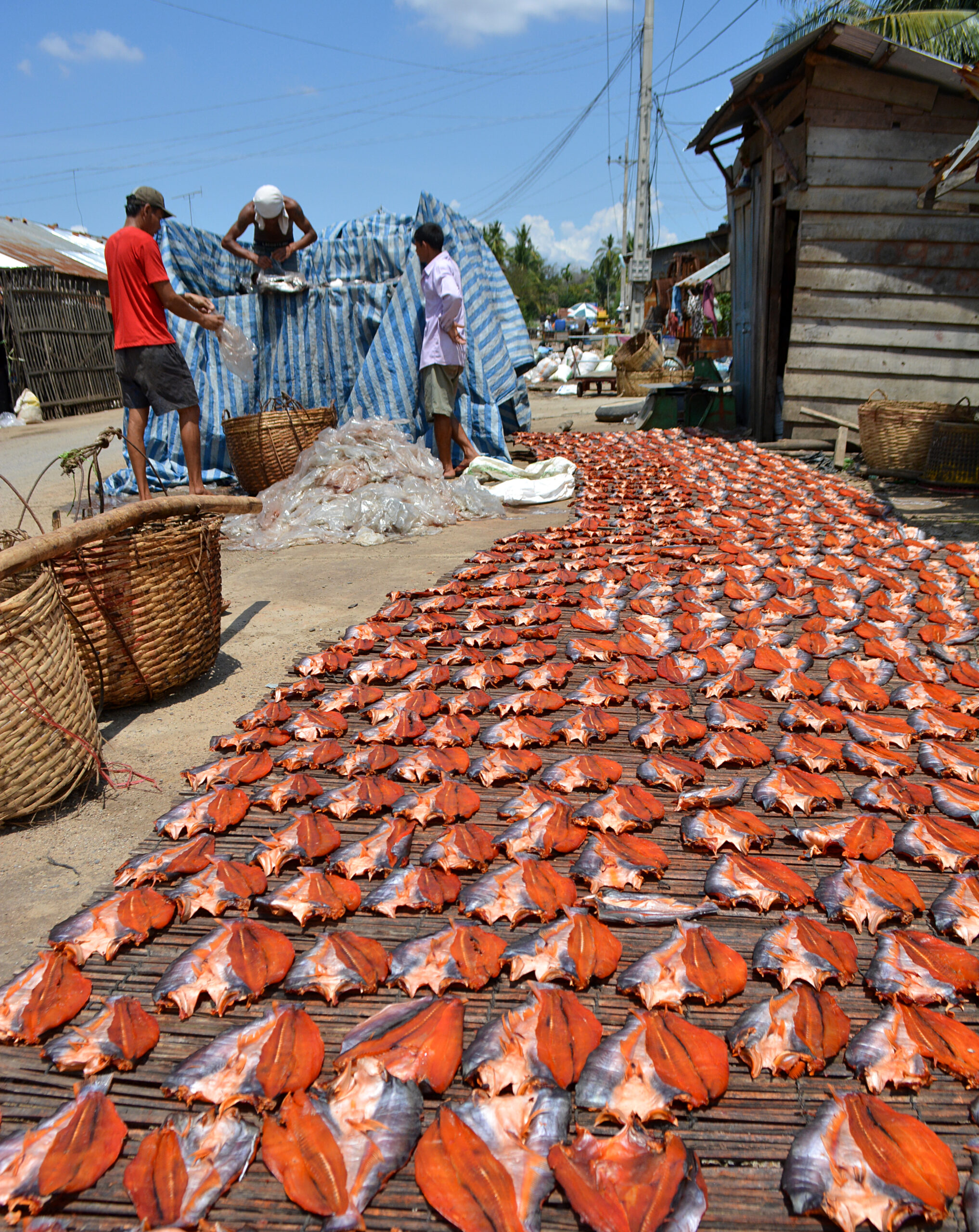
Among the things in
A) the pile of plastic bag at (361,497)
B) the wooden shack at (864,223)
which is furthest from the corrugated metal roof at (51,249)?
the wooden shack at (864,223)

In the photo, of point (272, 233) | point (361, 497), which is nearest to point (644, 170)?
point (272, 233)

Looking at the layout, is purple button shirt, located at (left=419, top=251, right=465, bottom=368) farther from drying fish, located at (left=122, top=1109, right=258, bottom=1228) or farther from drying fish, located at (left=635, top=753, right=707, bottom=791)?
drying fish, located at (left=122, top=1109, right=258, bottom=1228)

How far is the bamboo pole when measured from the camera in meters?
2.36

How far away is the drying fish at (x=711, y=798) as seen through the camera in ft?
7.50

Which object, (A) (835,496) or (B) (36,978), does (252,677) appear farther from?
(A) (835,496)

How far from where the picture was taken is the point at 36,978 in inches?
66.7

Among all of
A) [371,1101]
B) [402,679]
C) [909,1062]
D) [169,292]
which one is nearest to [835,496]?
[402,679]

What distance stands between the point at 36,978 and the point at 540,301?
5750cm

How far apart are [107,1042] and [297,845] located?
0.67m

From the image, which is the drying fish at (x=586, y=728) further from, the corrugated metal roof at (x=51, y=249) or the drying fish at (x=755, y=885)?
the corrugated metal roof at (x=51, y=249)

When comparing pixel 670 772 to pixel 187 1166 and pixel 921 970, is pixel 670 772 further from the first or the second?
pixel 187 1166

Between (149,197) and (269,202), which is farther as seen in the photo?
(269,202)

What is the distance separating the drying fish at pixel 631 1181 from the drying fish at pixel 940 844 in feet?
3.45

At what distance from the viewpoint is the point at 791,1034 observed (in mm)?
1514
